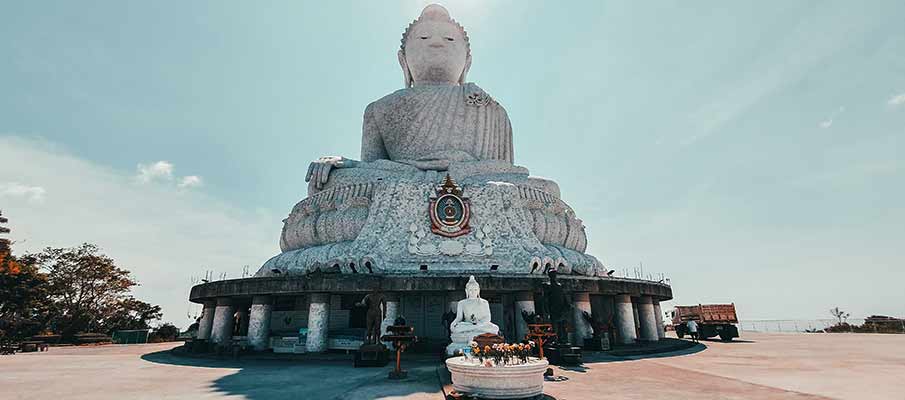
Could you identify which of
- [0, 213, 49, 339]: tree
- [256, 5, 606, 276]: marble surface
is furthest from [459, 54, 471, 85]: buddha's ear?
[0, 213, 49, 339]: tree

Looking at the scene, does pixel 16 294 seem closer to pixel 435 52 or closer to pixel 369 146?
pixel 369 146

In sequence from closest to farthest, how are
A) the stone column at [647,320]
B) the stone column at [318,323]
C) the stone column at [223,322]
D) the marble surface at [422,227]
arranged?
the stone column at [318,323], the stone column at [223,322], the marble surface at [422,227], the stone column at [647,320]

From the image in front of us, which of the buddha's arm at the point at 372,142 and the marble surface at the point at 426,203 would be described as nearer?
the marble surface at the point at 426,203

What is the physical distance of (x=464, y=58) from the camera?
24156 mm

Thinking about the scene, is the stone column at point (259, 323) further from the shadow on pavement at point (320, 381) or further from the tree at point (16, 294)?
the tree at point (16, 294)

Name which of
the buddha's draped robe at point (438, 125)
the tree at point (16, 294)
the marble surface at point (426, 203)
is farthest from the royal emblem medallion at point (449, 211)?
the tree at point (16, 294)

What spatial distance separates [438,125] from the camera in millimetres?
20688

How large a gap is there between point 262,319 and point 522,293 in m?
8.40

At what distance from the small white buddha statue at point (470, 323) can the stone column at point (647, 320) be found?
861 cm

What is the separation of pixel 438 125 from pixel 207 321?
40.7ft

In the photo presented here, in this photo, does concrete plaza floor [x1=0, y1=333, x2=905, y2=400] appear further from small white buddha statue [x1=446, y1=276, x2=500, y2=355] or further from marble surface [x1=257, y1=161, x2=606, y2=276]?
marble surface [x1=257, y1=161, x2=606, y2=276]

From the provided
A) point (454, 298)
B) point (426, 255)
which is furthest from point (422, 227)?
point (454, 298)

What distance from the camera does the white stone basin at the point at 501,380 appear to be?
20.5ft

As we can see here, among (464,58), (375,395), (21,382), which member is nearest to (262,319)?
(21,382)
